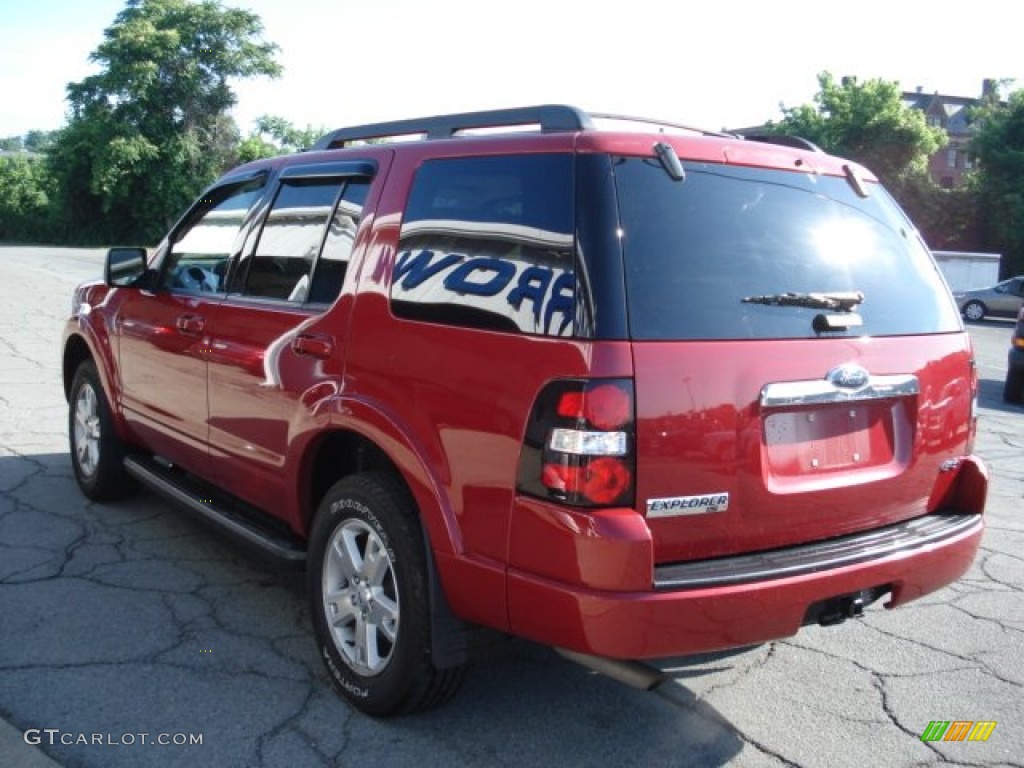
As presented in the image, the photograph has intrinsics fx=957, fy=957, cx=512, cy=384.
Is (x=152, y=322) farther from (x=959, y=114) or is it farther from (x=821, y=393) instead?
(x=959, y=114)

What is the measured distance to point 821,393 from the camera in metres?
2.83

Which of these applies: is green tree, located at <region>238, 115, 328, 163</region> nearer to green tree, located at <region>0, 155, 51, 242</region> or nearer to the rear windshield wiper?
green tree, located at <region>0, 155, 51, 242</region>

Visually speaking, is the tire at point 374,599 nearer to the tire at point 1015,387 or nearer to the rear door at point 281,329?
the rear door at point 281,329

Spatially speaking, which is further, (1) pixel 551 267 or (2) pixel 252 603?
(2) pixel 252 603

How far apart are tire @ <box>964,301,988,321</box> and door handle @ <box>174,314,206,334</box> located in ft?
91.8

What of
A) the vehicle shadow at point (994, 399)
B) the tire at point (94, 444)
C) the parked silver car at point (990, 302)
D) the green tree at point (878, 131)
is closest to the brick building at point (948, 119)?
the green tree at point (878, 131)

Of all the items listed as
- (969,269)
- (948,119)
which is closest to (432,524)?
(969,269)

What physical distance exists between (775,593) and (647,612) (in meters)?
0.41

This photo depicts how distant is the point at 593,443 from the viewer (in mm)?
2504

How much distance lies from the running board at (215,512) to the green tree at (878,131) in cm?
4491

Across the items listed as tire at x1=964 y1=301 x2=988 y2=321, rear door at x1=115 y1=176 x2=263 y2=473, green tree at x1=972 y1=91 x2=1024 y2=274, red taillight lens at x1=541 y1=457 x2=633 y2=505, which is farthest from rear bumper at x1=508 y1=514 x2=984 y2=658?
green tree at x1=972 y1=91 x2=1024 y2=274

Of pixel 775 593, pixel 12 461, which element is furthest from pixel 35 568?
pixel 775 593

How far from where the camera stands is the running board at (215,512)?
3676 mm

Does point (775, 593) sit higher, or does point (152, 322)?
point (152, 322)
